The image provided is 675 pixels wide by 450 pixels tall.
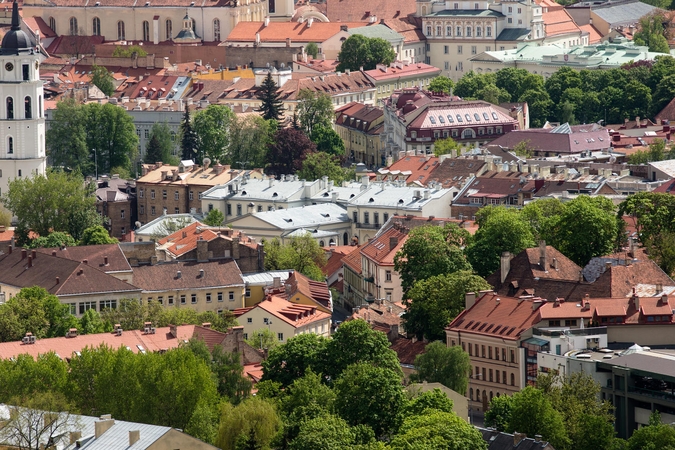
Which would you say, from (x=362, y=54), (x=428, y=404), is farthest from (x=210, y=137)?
(x=428, y=404)

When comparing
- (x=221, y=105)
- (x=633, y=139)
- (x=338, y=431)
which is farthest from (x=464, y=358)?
(x=221, y=105)

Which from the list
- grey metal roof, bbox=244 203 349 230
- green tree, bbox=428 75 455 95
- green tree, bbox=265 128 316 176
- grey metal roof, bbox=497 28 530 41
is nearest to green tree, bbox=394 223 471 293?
grey metal roof, bbox=244 203 349 230

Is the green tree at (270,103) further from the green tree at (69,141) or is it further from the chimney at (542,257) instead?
the chimney at (542,257)

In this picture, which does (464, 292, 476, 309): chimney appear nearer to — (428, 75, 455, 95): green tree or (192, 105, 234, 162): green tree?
(192, 105, 234, 162): green tree

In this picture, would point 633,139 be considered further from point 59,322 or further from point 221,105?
point 59,322

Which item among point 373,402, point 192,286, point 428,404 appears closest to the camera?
point 428,404

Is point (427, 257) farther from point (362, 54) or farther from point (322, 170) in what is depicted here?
point (362, 54)
